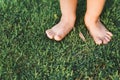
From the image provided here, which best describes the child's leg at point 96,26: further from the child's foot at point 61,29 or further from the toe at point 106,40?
the child's foot at point 61,29

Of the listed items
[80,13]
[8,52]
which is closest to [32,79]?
[8,52]

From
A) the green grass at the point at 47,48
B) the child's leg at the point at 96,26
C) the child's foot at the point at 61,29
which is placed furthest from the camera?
the child's foot at the point at 61,29

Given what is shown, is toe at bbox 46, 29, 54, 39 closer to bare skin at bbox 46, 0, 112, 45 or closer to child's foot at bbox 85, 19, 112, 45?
bare skin at bbox 46, 0, 112, 45

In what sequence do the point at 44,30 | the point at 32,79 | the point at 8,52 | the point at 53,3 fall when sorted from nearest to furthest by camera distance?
1. the point at 32,79
2. the point at 8,52
3. the point at 44,30
4. the point at 53,3

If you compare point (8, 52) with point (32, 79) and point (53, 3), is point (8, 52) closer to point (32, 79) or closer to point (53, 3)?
point (32, 79)

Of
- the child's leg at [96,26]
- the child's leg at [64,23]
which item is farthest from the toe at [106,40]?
the child's leg at [64,23]

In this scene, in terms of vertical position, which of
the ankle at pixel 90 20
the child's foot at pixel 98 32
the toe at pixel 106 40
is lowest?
the toe at pixel 106 40

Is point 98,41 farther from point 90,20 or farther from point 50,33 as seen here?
point 50,33
